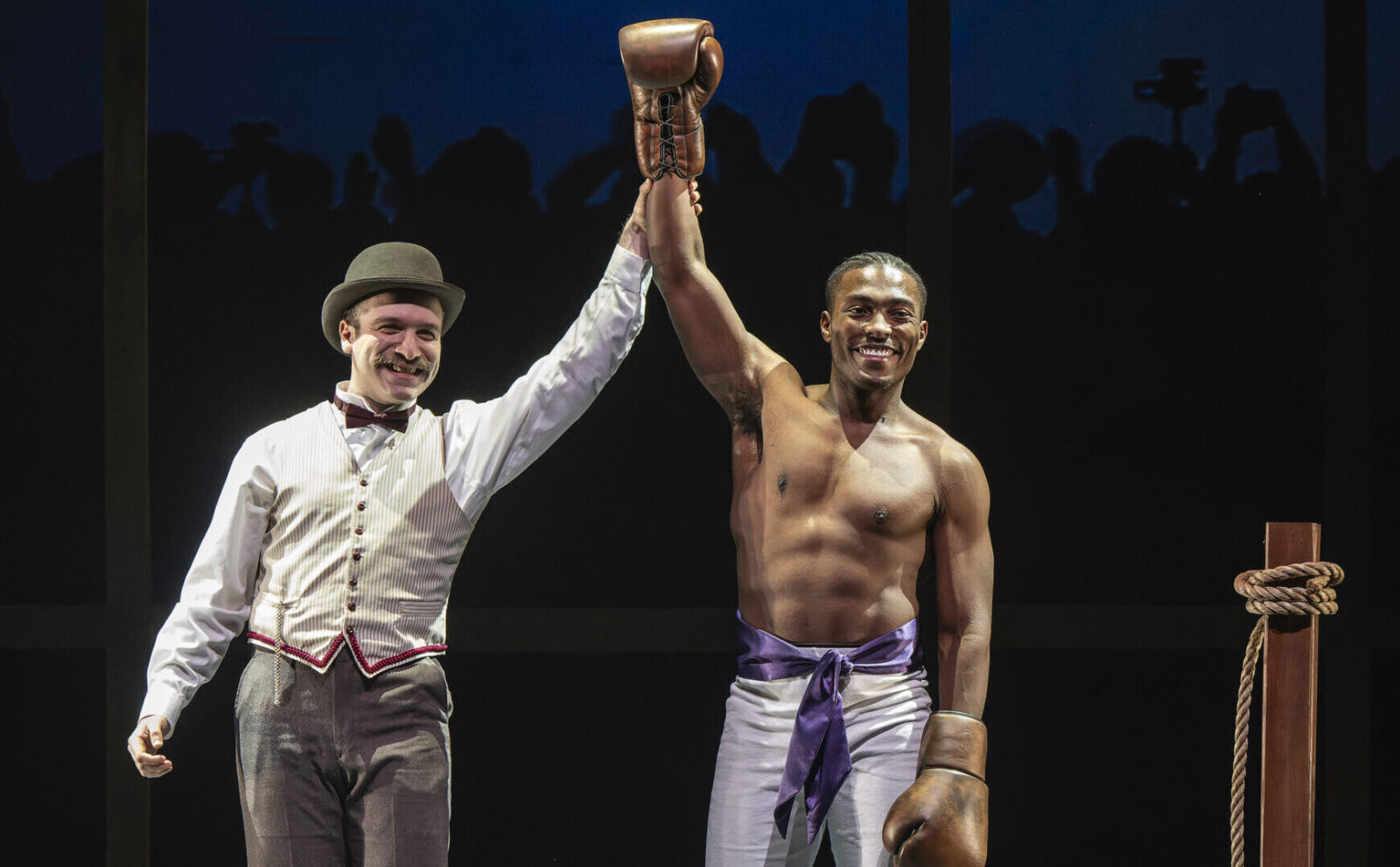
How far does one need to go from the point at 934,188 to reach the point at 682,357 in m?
0.80

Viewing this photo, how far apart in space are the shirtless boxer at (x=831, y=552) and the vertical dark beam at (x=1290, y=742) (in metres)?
0.58

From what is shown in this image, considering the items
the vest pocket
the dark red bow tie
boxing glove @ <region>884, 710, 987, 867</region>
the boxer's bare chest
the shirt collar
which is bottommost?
boxing glove @ <region>884, 710, 987, 867</region>

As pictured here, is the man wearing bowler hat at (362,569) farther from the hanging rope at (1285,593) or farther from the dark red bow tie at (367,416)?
the hanging rope at (1285,593)

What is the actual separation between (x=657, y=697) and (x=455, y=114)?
1645 millimetres

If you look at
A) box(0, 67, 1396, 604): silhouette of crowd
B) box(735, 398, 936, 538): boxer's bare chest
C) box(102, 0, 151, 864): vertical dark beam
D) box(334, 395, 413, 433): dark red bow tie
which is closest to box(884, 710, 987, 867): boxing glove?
box(735, 398, 936, 538): boxer's bare chest

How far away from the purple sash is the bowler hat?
1.00m

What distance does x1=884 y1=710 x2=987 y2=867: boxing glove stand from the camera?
2.53m

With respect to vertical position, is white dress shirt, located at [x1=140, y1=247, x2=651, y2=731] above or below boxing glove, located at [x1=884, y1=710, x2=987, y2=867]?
above

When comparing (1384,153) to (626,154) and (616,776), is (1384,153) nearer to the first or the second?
(626,154)

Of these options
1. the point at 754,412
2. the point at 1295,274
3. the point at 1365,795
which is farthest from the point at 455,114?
the point at 1365,795

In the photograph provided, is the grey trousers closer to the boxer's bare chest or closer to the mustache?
the mustache

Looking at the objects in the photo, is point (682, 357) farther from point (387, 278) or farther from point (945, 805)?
point (945, 805)

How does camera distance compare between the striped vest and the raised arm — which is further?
the raised arm

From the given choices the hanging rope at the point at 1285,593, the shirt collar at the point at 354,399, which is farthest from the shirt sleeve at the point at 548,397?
the hanging rope at the point at 1285,593
